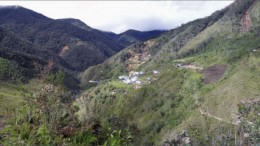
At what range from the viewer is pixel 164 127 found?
246ft

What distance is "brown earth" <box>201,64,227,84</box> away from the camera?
263 feet

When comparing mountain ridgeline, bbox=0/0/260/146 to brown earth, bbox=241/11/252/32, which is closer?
mountain ridgeline, bbox=0/0/260/146

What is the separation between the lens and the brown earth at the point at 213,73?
80.3 meters

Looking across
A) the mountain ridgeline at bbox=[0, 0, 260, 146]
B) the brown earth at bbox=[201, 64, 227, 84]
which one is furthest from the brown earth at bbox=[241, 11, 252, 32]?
the brown earth at bbox=[201, 64, 227, 84]

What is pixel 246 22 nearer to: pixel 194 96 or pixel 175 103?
pixel 175 103

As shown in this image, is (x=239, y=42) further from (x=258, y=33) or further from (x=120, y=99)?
(x=120, y=99)

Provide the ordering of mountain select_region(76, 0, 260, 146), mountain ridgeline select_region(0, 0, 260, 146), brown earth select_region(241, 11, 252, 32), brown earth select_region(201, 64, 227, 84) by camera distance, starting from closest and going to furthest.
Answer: mountain ridgeline select_region(0, 0, 260, 146)
mountain select_region(76, 0, 260, 146)
brown earth select_region(201, 64, 227, 84)
brown earth select_region(241, 11, 252, 32)

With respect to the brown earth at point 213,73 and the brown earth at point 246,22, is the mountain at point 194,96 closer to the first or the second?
the brown earth at point 213,73

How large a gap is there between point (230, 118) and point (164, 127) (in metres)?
19.0

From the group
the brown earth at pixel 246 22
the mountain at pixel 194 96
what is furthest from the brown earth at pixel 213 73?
the brown earth at pixel 246 22

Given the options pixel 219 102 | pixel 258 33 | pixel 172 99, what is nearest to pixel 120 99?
pixel 172 99

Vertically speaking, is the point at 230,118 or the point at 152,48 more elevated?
the point at 152,48

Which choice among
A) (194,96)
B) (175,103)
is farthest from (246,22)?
(194,96)

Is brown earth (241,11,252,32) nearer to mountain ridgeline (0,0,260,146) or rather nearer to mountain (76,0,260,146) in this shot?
mountain ridgeline (0,0,260,146)
